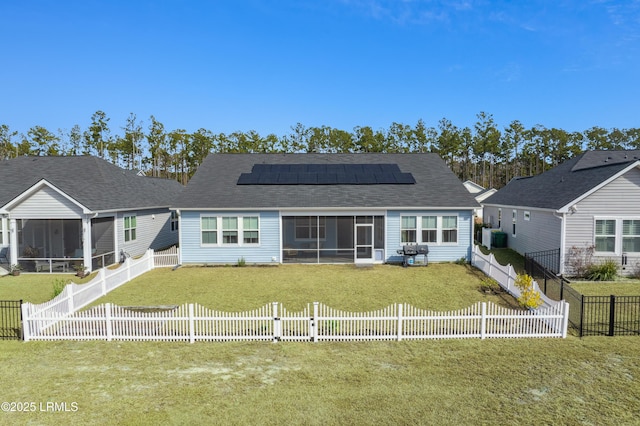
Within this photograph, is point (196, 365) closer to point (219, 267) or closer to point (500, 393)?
point (500, 393)

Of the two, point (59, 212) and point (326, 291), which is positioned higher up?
point (59, 212)

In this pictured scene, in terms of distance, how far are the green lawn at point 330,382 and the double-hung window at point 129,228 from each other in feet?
44.5

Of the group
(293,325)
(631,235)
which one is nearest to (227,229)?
(293,325)

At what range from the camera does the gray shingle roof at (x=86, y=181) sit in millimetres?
20984

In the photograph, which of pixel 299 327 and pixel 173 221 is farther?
pixel 173 221

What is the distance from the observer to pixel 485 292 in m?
14.8

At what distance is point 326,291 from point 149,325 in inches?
274

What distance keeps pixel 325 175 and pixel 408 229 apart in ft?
22.5

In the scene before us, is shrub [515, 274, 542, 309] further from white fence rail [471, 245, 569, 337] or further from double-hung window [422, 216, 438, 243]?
double-hung window [422, 216, 438, 243]

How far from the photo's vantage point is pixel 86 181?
2300cm

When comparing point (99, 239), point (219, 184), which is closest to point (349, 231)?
point (219, 184)

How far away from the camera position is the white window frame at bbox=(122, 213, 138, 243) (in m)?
22.6

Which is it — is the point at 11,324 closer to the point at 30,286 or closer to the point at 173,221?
the point at 30,286

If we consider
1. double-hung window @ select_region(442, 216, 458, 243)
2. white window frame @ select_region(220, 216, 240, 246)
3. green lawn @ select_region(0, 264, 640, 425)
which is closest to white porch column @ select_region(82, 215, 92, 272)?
white window frame @ select_region(220, 216, 240, 246)
